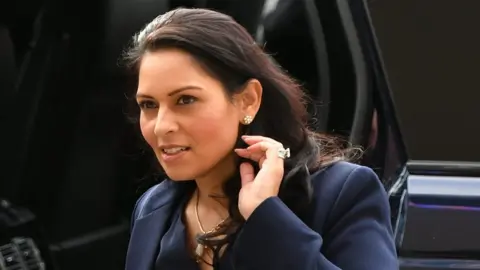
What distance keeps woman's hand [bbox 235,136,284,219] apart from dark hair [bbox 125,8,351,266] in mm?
28

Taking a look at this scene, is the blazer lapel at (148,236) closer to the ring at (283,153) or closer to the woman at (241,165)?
the woman at (241,165)

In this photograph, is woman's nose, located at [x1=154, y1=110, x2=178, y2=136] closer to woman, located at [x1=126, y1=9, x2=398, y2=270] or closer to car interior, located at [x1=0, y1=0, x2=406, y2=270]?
woman, located at [x1=126, y1=9, x2=398, y2=270]

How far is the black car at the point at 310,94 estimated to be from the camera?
5.59 ft

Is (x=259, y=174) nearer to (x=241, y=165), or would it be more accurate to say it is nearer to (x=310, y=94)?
(x=241, y=165)

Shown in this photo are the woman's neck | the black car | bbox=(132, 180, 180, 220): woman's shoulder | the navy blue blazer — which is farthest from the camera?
the black car

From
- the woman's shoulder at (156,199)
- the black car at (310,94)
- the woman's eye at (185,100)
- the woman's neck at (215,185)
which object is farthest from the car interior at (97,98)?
the woman's eye at (185,100)

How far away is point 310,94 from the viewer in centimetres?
179

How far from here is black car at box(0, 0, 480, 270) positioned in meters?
1.71

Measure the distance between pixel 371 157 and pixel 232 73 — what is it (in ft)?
3.19

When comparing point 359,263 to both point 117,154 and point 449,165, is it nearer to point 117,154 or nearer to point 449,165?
point 449,165

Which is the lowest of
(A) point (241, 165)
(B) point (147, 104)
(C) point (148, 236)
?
(C) point (148, 236)

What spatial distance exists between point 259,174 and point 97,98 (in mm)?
1028

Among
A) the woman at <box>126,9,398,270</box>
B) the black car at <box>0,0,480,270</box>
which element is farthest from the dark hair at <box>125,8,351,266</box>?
the black car at <box>0,0,480,270</box>

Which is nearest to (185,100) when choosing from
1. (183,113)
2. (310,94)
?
(183,113)
